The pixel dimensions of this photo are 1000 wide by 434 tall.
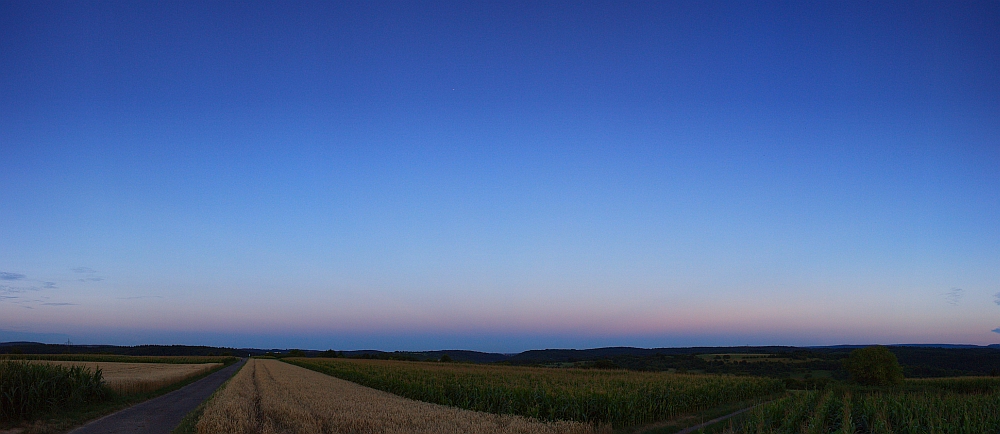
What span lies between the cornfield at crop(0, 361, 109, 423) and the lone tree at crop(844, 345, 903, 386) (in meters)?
54.3

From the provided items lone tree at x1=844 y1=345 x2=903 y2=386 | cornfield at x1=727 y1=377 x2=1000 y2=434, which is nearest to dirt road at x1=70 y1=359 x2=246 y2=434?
cornfield at x1=727 y1=377 x2=1000 y2=434

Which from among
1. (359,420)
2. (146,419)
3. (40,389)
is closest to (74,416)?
(40,389)

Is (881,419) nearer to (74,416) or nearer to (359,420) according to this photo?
(359,420)

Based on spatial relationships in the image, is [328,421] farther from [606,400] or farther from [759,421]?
[759,421]

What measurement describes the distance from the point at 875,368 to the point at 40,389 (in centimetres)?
5628

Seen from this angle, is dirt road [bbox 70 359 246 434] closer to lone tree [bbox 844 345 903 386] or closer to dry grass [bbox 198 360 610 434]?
dry grass [bbox 198 360 610 434]

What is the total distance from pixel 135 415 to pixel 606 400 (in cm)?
1861

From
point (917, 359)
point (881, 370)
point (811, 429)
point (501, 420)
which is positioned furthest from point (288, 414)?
point (917, 359)

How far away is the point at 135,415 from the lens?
2120 cm

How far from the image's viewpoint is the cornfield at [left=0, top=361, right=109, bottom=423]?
18734 millimetres

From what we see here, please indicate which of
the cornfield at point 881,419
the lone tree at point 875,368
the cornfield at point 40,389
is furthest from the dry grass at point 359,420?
the lone tree at point 875,368

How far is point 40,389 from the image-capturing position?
19.9 m

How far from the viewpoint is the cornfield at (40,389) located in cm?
1873

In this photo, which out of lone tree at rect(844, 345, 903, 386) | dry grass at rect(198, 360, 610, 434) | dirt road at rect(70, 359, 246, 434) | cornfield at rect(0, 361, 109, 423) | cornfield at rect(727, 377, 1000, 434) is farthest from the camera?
lone tree at rect(844, 345, 903, 386)
